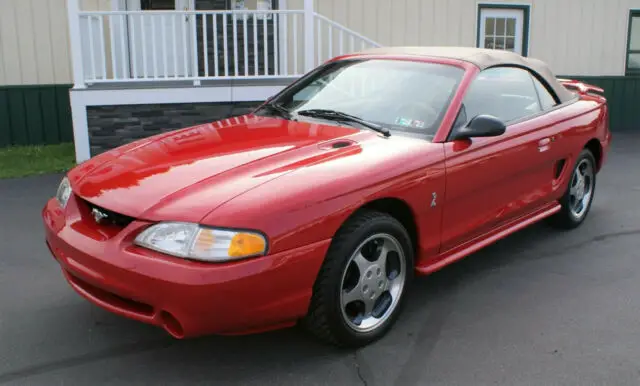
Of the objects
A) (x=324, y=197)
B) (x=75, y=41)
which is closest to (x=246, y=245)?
(x=324, y=197)

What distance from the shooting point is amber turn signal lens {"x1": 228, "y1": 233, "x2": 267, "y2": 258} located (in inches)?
106

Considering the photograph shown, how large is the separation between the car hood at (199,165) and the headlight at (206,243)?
6cm

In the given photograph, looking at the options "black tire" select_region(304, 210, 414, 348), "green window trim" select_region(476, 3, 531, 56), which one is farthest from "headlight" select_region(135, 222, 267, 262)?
"green window trim" select_region(476, 3, 531, 56)

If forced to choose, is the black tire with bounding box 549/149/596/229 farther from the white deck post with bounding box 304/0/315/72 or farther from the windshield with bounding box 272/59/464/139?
the white deck post with bounding box 304/0/315/72

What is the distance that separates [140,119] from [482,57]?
5.12 metres

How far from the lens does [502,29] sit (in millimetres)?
11789

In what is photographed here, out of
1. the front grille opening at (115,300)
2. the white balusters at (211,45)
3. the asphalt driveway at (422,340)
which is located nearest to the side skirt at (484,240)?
the asphalt driveway at (422,340)

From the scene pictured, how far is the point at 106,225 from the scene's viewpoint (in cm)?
304

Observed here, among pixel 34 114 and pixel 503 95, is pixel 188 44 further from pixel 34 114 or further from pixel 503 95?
pixel 503 95

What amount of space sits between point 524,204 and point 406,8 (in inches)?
281

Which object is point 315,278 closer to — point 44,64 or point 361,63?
point 361,63

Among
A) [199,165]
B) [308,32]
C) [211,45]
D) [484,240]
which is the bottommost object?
[484,240]

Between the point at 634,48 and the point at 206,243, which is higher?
the point at 634,48

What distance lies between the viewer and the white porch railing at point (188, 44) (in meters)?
8.16
